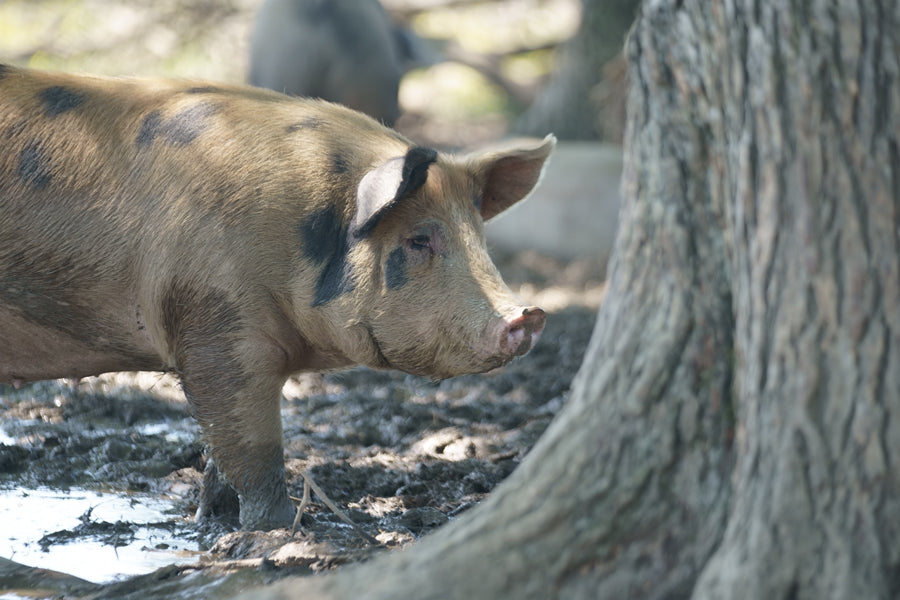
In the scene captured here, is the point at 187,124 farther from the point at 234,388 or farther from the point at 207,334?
the point at 234,388

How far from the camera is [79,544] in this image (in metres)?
3.79

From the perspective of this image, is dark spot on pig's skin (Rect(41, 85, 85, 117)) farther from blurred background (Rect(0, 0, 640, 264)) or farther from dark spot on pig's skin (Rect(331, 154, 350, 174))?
blurred background (Rect(0, 0, 640, 264))

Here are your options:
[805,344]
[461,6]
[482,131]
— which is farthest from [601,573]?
[461,6]

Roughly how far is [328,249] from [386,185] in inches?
13.5

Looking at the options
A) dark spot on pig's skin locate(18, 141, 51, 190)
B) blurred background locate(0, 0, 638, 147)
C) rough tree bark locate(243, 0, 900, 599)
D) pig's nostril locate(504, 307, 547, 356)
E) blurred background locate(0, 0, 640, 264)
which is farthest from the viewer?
blurred background locate(0, 0, 638, 147)

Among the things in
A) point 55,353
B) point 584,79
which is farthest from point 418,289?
point 584,79

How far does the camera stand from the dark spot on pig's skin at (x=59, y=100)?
4137 mm

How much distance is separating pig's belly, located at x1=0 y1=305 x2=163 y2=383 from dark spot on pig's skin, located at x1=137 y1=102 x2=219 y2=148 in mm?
751

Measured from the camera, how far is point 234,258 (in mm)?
3854

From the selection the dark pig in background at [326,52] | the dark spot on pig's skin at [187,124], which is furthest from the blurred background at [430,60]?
the dark spot on pig's skin at [187,124]

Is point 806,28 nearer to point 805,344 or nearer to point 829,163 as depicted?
point 829,163

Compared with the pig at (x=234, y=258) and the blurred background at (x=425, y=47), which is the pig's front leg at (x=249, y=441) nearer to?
the pig at (x=234, y=258)

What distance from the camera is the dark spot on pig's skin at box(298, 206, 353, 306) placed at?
3977 mm

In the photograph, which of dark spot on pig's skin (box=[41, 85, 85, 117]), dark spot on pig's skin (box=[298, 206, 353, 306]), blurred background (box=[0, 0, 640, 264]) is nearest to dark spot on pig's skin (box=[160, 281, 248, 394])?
dark spot on pig's skin (box=[298, 206, 353, 306])
